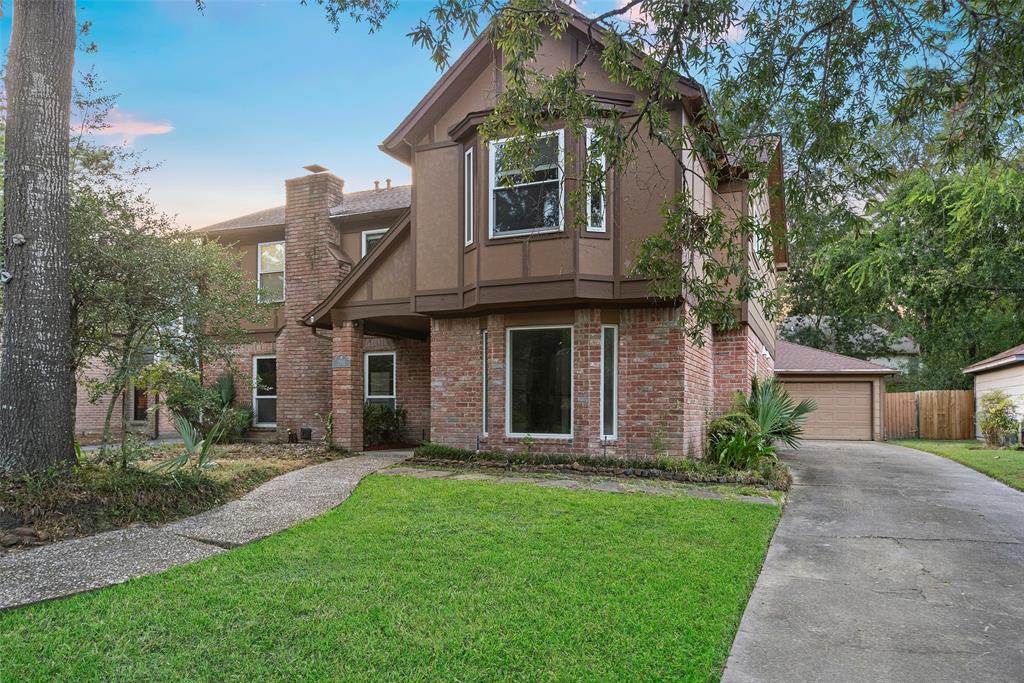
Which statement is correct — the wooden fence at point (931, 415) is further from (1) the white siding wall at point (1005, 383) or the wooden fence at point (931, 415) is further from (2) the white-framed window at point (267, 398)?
(2) the white-framed window at point (267, 398)

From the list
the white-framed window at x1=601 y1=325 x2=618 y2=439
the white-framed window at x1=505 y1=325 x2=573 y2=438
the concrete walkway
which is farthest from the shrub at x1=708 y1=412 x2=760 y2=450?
the concrete walkway

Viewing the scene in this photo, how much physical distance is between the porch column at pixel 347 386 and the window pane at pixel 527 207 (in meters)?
3.98

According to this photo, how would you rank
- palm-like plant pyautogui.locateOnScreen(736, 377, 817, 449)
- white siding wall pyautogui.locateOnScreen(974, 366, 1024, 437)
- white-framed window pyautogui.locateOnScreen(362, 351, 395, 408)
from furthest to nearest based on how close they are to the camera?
white siding wall pyautogui.locateOnScreen(974, 366, 1024, 437) < white-framed window pyautogui.locateOnScreen(362, 351, 395, 408) < palm-like plant pyautogui.locateOnScreen(736, 377, 817, 449)

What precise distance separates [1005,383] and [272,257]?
73.6 feet

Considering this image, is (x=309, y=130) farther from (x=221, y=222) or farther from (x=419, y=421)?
(x=221, y=222)

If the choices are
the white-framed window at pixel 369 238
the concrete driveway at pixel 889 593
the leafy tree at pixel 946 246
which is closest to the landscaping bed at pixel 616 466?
the concrete driveway at pixel 889 593

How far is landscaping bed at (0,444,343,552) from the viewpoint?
5.89 m

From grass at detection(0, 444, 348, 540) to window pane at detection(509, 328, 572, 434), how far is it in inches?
179

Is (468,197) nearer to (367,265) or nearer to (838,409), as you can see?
(367,265)

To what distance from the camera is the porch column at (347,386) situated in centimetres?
1252

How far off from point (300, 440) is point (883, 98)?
13030 mm

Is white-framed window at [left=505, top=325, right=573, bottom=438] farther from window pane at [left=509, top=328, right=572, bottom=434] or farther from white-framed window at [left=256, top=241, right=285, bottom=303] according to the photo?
white-framed window at [left=256, top=241, right=285, bottom=303]

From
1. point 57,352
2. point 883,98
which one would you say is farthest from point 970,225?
point 57,352

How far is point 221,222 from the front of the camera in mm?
18438
